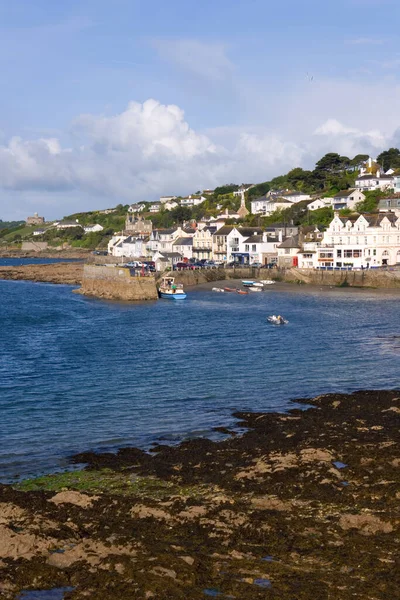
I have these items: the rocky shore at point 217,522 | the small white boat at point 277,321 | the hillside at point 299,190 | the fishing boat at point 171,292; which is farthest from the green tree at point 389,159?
the rocky shore at point 217,522

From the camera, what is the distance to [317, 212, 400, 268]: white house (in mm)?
85562

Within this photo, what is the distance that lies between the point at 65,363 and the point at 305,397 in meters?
14.2

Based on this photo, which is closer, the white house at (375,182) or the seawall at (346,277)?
the seawall at (346,277)

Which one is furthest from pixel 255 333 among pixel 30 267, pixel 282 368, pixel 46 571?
pixel 30 267

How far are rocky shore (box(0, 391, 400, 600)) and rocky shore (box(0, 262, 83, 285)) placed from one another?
3209 inches

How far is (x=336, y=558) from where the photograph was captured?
13.6 meters

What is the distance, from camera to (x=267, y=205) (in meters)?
137

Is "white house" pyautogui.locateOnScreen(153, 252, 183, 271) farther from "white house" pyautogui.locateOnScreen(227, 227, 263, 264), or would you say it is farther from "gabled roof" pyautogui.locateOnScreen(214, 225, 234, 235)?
"gabled roof" pyautogui.locateOnScreen(214, 225, 234, 235)

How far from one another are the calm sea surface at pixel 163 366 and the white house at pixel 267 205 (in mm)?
64939

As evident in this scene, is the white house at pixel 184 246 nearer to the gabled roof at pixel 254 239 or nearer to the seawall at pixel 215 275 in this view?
the gabled roof at pixel 254 239

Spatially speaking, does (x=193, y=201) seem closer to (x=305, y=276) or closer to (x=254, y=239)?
(x=254, y=239)

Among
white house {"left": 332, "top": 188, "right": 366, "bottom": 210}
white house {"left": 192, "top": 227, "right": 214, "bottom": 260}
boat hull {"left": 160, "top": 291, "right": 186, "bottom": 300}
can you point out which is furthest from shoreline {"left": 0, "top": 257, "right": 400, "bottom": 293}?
white house {"left": 332, "top": 188, "right": 366, "bottom": 210}

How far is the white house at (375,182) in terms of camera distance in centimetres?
11953

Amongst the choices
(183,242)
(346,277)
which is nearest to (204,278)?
(346,277)
